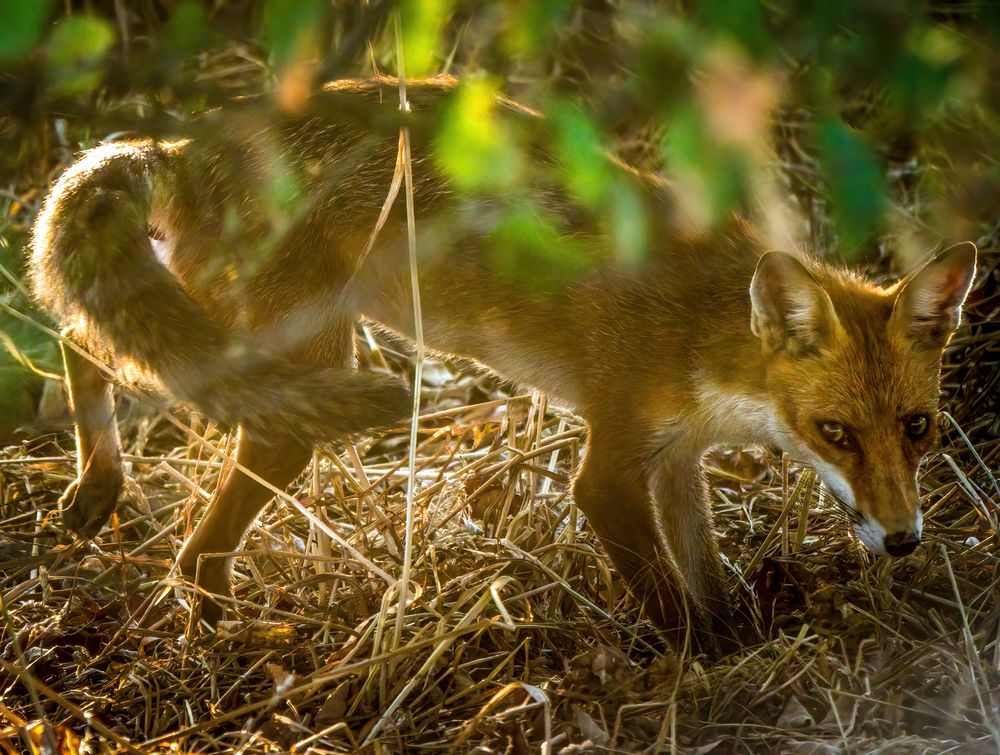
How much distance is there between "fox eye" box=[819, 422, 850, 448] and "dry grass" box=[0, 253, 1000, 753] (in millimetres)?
574

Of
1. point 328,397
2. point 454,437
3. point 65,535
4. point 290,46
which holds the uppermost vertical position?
point 290,46

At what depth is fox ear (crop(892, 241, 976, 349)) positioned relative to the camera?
306 centimetres

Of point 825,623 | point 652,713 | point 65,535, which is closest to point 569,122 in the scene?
point 652,713

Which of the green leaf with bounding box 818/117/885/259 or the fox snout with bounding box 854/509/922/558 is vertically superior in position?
the green leaf with bounding box 818/117/885/259

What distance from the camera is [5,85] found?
1.28 metres

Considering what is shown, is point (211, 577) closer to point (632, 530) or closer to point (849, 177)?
point (632, 530)

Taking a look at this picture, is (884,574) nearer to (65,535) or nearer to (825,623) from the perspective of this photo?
(825,623)

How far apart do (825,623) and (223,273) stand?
89.8 inches

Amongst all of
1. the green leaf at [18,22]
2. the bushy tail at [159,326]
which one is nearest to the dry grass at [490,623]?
the bushy tail at [159,326]

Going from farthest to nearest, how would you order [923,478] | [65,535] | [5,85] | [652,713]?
[923,478] → [65,535] → [652,713] → [5,85]

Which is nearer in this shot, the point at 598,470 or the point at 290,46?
the point at 290,46

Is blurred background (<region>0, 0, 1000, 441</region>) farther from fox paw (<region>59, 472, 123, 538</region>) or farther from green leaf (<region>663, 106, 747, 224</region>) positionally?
fox paw (<region>59, 472, 123, 538</region>)

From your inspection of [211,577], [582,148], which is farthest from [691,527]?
[582,148]

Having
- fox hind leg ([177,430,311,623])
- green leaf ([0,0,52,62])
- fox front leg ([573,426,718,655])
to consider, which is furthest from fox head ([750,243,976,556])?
green leaf ([0,0,52,62])
